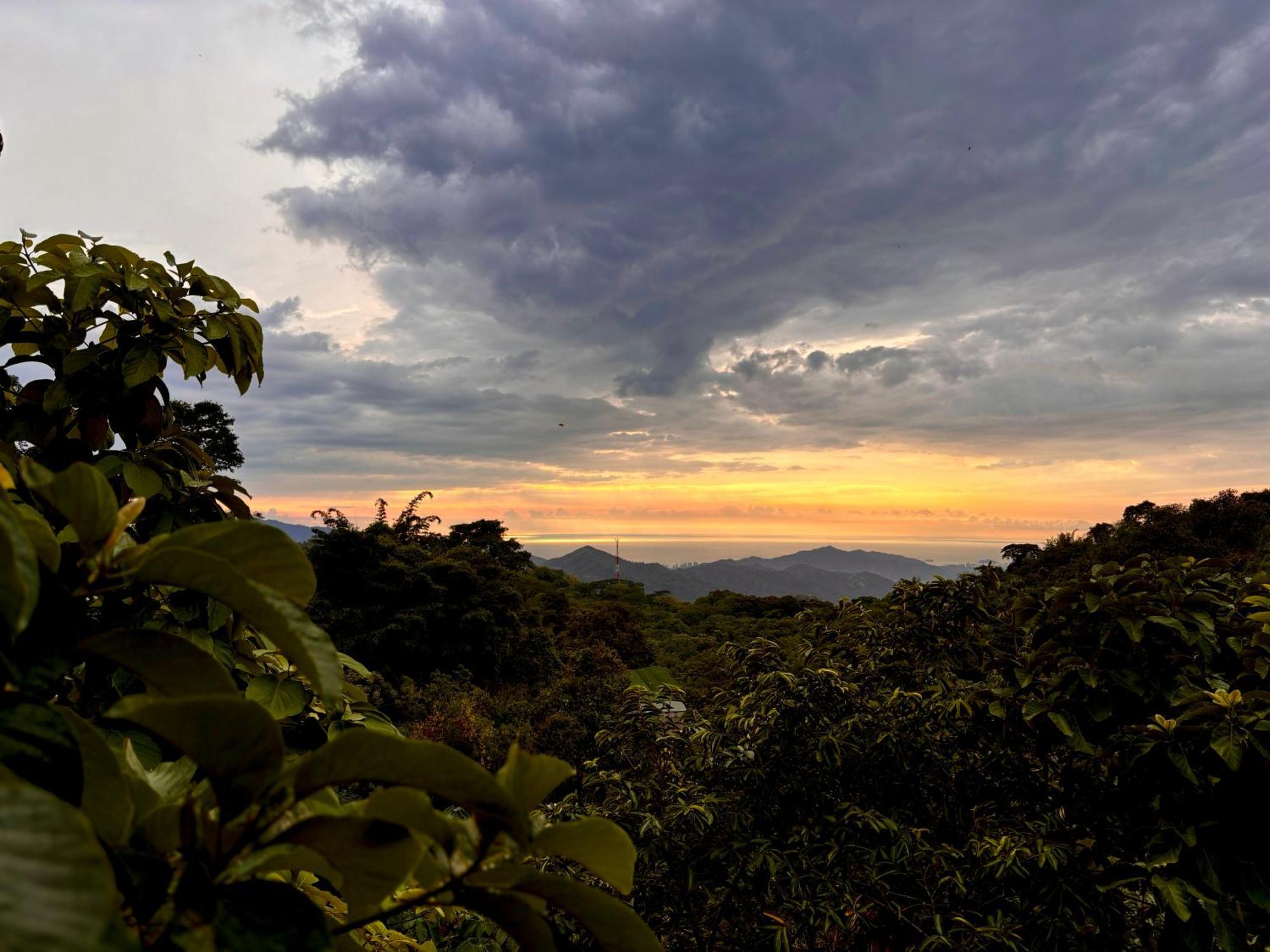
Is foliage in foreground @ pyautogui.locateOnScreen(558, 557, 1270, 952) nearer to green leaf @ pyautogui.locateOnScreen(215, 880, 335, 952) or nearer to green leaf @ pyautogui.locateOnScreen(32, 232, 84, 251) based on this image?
green leaf @ pyautogui.locateOnScreen(215, 880, 335, 952)

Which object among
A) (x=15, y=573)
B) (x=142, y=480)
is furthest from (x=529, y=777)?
(x=142, y=480)

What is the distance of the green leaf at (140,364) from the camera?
5.27 feet

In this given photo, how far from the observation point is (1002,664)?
3.41 meters

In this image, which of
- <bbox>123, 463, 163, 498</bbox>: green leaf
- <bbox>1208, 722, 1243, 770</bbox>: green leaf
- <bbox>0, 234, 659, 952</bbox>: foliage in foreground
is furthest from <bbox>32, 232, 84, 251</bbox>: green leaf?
<bbox>1208, 722, 1243, 770</bbox>: green leaf

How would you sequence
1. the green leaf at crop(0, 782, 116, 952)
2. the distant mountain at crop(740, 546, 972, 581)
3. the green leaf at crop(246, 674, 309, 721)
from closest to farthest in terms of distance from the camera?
the green leaf at crop(0, 782, 116, 952)
the green leaf at crop(246, 674, 309, 721)
the distant mountain at crop(740, 546, 972, 581)

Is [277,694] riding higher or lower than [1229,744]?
higher

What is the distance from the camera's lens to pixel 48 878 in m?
0.32

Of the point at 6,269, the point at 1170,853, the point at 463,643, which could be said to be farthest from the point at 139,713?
the point at 463,643

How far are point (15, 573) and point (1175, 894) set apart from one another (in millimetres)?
3061

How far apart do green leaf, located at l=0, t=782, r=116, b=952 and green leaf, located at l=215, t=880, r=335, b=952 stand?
0.12 meters

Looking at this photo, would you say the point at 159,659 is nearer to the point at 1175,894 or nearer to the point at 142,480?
the point at 142,480

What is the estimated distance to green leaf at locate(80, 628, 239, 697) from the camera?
53cm

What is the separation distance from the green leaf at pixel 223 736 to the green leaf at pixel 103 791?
8cm

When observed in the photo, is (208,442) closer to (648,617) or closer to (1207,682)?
(648,617)
